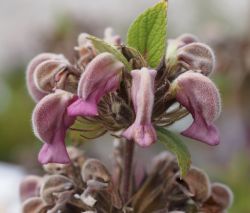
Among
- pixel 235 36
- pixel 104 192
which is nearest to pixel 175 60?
pixel 104 192

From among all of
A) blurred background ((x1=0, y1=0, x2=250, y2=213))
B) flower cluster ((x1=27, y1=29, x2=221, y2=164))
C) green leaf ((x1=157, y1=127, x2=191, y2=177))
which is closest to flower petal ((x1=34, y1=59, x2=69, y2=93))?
flower cluster ((x1=27, y1=29, x2=221, y2=164))

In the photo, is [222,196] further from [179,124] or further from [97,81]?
[179,124]

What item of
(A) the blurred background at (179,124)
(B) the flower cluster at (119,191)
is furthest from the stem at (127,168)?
(A) the blurred background at (179,124)

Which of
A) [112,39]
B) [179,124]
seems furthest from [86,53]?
[179,124]

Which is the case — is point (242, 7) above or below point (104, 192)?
below

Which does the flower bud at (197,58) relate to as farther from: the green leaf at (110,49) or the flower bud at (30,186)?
the flower bud at (30,186)

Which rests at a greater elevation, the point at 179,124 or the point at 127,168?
the point at 127,168

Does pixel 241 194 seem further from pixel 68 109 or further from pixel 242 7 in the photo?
pixel 242 7
